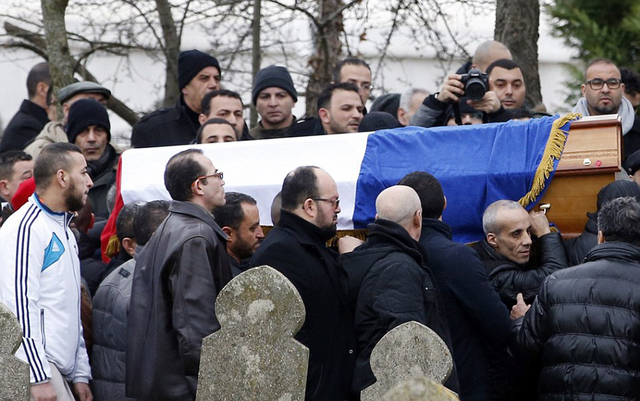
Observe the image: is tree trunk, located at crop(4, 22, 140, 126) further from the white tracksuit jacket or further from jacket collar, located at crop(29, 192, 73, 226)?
the white tracksuit jacket

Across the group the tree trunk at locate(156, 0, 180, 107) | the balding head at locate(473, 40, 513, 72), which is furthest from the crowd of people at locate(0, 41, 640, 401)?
the tree trunk at locate(156, 0, 180, 107)

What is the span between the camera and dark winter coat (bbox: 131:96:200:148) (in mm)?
6941

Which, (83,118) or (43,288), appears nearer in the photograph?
(43,288)

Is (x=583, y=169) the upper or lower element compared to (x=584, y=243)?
upper

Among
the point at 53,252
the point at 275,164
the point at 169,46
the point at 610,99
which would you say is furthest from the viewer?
the point at 169,46

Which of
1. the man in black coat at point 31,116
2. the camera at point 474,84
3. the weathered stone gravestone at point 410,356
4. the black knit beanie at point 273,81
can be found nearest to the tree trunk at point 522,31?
the black knit beanie at point 273,81

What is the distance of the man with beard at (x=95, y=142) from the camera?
679cm

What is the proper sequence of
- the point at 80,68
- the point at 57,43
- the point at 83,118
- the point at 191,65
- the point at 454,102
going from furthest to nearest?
the point at 80,68, the point at 57,43, the point at 191,65, the point at 83,118, the point at 454,102

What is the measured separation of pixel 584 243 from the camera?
5.32 metres

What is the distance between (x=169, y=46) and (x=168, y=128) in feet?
8.16

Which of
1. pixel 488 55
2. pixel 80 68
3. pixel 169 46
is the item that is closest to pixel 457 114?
pixel 488 55

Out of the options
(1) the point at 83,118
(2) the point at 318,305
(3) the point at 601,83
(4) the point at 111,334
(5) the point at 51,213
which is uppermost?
(3) the point at 601,83

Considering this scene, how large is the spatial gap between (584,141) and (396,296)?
1.56 metres

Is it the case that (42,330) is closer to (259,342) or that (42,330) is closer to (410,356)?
(259,342)
